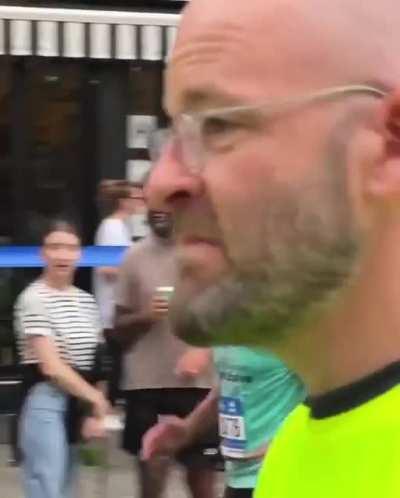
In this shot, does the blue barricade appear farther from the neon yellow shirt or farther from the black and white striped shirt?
the neon yellow shirt

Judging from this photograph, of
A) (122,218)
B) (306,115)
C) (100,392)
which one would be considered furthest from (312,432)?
(122,218)

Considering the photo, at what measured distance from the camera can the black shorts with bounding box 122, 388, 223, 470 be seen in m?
6.25

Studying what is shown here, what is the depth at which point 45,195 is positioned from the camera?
11.5 m

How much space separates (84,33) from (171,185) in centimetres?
1005

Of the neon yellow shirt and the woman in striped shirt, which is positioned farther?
the woman in striped shirt

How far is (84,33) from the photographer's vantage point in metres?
11.4

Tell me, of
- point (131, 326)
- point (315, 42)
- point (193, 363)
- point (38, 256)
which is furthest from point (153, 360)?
point (315, 42)

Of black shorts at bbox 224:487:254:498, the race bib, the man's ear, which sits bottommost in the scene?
black shorts at bbox 224:487:254:498

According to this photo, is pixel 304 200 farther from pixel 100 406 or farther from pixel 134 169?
pixel 134 169

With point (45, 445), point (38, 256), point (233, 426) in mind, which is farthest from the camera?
point (38, 256)

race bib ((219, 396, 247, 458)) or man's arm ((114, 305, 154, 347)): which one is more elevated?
race bib ((219, 396, 247, 458))

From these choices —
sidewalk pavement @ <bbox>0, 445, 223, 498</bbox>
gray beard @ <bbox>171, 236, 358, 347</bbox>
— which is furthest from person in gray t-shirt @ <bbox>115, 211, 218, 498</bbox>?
gray beard @ <bbox>171, 236, 358, 347</bbox>

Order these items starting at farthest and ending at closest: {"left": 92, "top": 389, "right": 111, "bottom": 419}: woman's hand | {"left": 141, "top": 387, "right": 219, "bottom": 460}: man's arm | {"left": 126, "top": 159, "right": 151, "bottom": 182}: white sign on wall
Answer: {"left": 126, "top": 159, "right": 151, "bottom": 182}: white sign on wall < {"left": 92, "top": 389, "right": 111, "bottom": 419}: woman's hand < {"left": 141, "top": 387, "right": 219, "bottom": 460}: man's arm

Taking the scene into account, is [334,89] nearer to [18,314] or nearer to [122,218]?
[18,314]
